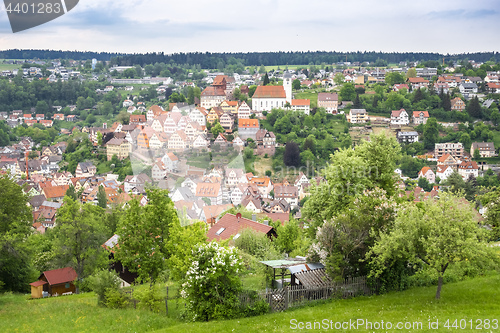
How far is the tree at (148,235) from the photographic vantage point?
47.4 ft

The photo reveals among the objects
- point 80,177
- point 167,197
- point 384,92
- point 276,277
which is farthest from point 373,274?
point 384,92

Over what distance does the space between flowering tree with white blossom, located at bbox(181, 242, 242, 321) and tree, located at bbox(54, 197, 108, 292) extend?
411 inches

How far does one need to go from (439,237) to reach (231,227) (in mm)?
13257

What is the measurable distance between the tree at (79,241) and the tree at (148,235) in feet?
20.2

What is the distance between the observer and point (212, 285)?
36.2 feet

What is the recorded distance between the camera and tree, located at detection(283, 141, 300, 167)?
251 ft

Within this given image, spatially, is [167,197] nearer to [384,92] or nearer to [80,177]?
[80,177]

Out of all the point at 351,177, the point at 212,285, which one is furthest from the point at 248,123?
the point at 212,285

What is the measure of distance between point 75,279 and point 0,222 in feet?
16.5

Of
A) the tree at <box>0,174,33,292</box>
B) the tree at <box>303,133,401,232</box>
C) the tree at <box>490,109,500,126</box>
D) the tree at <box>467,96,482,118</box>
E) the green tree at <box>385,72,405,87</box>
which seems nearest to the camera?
the tree at <box>303,133,401,232</box>

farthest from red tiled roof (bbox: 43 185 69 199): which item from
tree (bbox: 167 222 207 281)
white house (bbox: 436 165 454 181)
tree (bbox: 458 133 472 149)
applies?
tree (bbox: 458 133 472 149)

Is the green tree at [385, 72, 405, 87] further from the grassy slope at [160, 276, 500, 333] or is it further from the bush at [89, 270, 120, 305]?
the bush at [89, 270, 120, 305]

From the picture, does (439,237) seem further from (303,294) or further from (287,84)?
(287,84)

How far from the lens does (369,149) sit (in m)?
15.6
